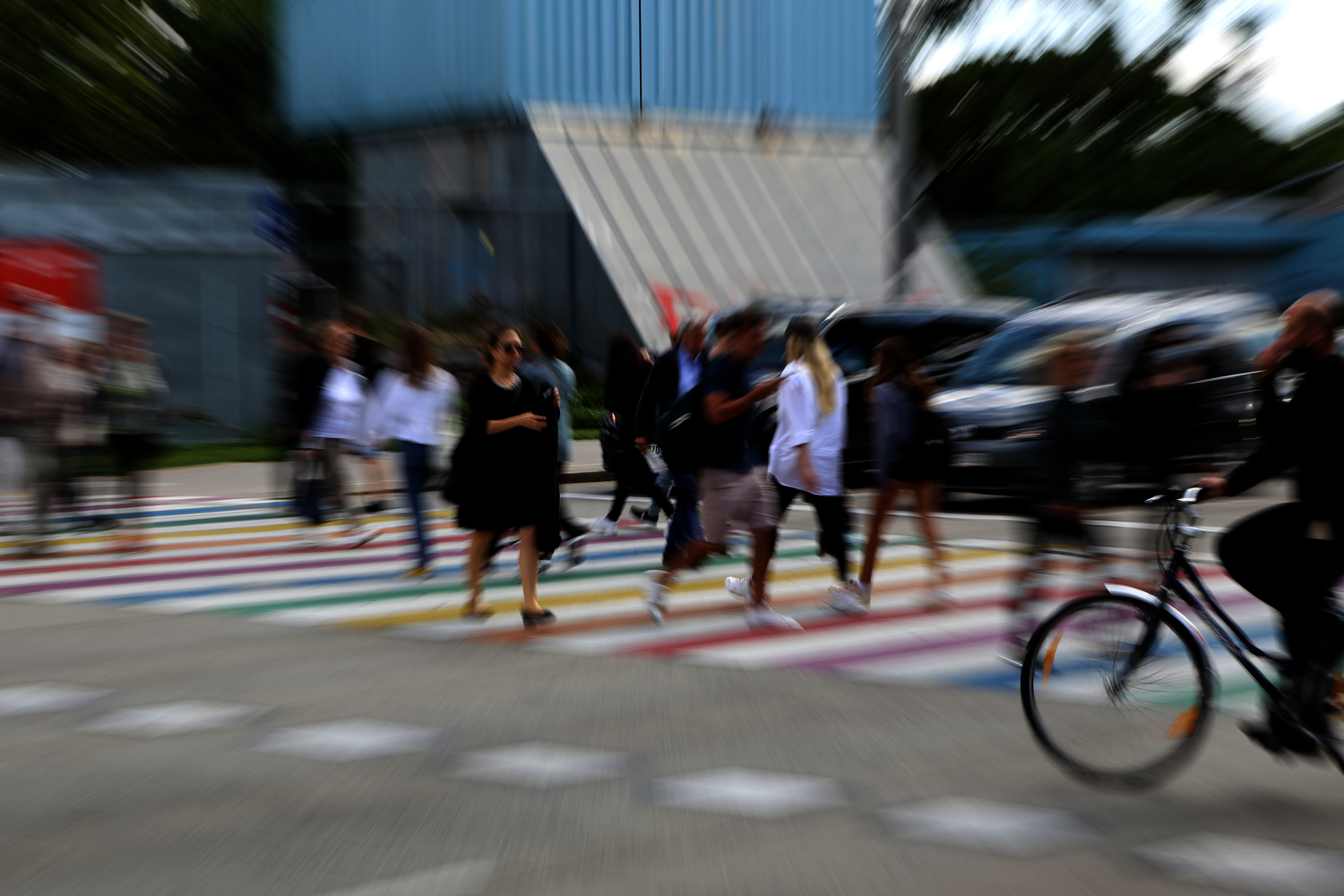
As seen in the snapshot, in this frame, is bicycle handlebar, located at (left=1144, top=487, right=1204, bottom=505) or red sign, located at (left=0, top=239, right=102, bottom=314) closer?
bicycle handlebar, located at (left=1144, top=487, right=1204, bottom=505)

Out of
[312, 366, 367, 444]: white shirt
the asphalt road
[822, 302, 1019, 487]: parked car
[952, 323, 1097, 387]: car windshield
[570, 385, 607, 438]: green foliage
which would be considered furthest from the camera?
[570, 385, 607, 438]: green foliage

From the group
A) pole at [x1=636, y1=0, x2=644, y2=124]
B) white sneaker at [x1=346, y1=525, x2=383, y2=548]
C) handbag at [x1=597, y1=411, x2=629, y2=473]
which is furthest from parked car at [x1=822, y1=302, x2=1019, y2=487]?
pole at [x1=636, y1=0, x2=644, y2=124]

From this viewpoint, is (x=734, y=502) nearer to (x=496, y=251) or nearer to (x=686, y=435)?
(x=686, y=435)

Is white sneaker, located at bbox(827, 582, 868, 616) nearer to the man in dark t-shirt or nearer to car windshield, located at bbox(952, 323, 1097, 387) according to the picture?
the man in dark t-shirt

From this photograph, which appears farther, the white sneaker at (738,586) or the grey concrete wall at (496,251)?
the grey concrete wall at (496,251)

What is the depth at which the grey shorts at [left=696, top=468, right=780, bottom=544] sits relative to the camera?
8.10 m

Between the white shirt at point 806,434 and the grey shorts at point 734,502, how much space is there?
581mm

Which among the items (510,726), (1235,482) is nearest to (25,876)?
(510,726)

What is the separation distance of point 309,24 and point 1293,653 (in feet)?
98.2

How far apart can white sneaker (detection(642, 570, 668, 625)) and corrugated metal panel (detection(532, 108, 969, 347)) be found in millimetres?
16577

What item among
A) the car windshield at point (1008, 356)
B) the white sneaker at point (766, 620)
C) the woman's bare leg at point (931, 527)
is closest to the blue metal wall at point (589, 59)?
the car windshield at point (1008, 356)

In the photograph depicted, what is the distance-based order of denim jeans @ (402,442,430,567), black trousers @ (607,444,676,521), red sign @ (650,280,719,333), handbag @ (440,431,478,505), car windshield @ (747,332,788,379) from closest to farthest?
handbag @ (440,431,478,505), denim jeans @ (402,442,430,567), black trousers @ (607,444,676,521), car windshield @ (747,332,788,379), red sign @ (650,280,719,333)

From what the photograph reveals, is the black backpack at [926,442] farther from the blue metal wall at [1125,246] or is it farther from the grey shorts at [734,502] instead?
the blue metal wall at [1125,246]

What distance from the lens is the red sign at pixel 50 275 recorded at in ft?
74.9
